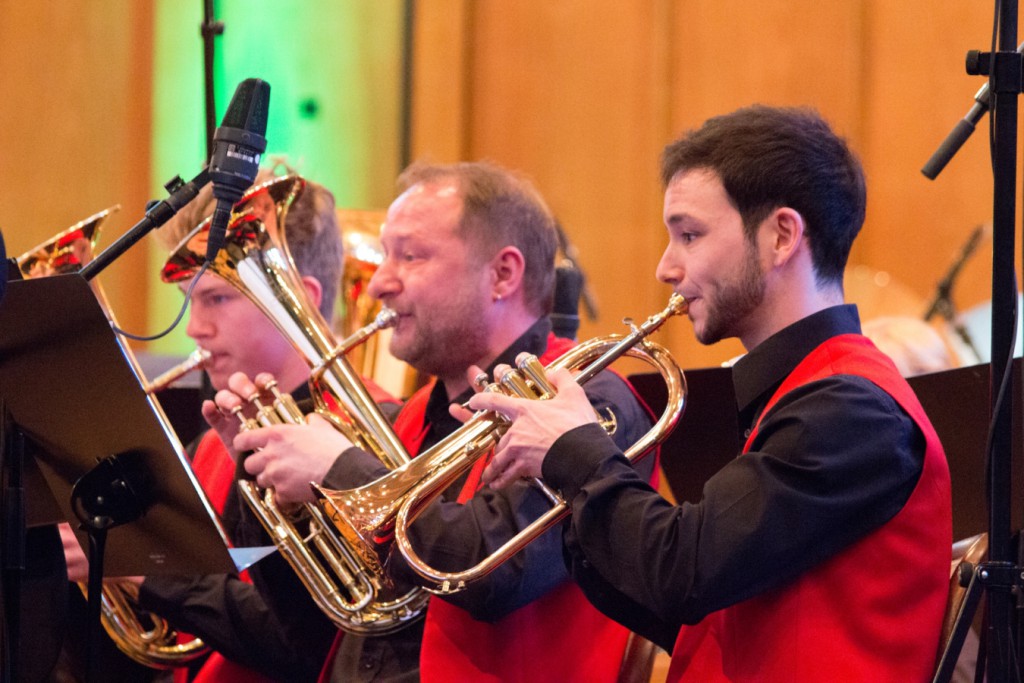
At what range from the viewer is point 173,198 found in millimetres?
1985

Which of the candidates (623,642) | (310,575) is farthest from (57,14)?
(623,642)

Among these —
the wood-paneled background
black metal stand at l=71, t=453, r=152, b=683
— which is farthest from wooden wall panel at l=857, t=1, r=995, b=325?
black metal stand at l=71, t=453, r=152, b=683

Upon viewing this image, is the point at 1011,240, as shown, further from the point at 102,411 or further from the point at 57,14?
the point at 57,14

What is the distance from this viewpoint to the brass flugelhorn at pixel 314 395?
2340mm

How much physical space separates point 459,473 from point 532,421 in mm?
218

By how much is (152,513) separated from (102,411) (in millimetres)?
213

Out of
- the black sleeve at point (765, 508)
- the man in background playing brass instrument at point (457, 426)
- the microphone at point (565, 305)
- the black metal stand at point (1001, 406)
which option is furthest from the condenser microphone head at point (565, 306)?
the black metal stand at point (1001, 406)

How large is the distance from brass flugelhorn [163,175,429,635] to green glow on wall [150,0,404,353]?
6.16 feet

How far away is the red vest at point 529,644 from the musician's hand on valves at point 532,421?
364 millimetres

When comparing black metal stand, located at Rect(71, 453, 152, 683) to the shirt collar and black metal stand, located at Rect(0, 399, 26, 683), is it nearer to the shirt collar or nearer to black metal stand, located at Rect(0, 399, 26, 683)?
black metal stand, located at Rect(0, 399, 26, 683)

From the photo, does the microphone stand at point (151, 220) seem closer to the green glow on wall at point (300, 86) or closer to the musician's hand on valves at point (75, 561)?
the musician's hand on valves at point (75, 561)

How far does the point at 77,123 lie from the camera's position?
4.47 metres

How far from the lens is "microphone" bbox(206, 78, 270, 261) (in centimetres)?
197

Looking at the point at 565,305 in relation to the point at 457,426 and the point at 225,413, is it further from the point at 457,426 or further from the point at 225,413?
the point at 225,413
